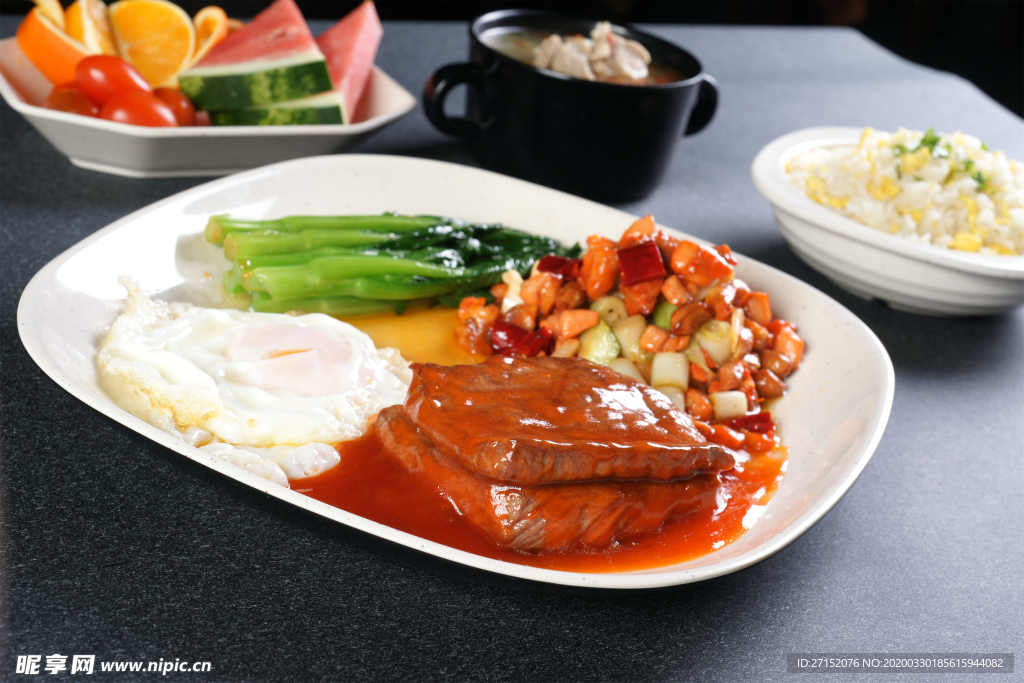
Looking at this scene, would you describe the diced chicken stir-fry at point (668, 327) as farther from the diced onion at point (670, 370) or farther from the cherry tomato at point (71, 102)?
the cherry tomato at point (71, 102)

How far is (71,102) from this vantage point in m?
3.63

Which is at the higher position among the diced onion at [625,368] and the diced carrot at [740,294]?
the diced carrot at [740,294]

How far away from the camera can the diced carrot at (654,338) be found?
2777 millimetres

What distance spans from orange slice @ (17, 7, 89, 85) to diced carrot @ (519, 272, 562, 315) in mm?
2532

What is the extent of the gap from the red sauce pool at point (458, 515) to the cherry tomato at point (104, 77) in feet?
7.85

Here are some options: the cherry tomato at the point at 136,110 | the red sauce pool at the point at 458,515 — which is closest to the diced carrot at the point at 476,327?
the red sauce pool at the point at 458,515

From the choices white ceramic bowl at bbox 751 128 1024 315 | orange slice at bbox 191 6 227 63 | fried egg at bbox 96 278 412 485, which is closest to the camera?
fried egg at bbox 96 278 412 485

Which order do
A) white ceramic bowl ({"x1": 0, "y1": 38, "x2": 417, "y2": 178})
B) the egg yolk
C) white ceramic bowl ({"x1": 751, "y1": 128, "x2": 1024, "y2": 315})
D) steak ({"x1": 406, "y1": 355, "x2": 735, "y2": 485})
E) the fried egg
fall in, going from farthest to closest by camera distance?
white ceramic bowl ({"x1": 0, "y1": 38, "x2": 417, "y2": 178}), white ceramic bowl ({"x1": 751, "y1": 128, "x2": 1024, "y2": 315}), the egg yolk, the fried egg, steak ({"x1": 406, "y1": 355, "x2": 735, "y2": 485})

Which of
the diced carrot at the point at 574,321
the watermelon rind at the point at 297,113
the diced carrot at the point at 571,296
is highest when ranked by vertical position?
the watermelon rind at the point at 297,113

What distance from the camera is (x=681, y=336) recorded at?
9.10ft

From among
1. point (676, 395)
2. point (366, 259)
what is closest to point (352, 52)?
point (366, 259)

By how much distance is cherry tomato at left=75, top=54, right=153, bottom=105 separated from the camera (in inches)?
143

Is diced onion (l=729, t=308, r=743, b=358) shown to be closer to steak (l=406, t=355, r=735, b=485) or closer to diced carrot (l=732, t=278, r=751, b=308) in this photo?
diced carrot (l=732, t=278, r=751, b=308)

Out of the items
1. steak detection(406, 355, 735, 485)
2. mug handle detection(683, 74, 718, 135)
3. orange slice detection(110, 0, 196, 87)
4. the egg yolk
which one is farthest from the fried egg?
mug handle detection(683, 74, 718, 135)
